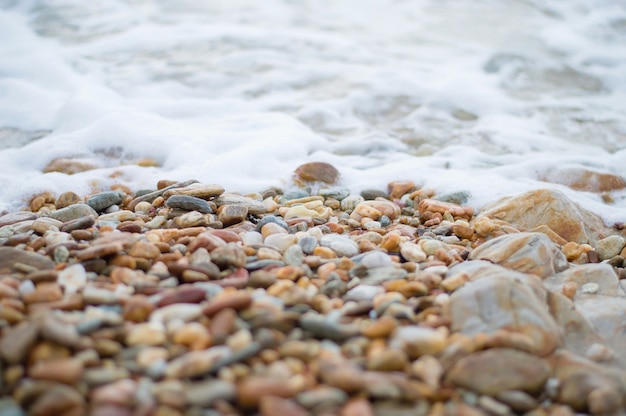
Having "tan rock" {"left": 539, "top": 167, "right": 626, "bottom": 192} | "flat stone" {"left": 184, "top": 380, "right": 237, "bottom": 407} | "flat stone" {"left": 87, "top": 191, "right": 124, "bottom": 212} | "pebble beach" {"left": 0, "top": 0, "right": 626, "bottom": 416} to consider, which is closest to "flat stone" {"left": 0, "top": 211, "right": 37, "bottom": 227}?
"pebble beach" {"left": 0, "top": 0, "right": 626, "bottom": 416}

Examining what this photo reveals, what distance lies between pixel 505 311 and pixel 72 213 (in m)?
2.16

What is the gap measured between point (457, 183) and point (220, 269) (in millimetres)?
2001

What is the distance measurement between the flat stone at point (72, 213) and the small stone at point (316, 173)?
137 centimetres

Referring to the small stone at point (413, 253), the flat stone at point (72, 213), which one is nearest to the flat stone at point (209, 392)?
the small stone at point (413, 253)

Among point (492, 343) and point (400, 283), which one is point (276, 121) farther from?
point (492, 343)

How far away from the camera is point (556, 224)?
283 centimetres

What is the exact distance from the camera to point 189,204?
261 cm

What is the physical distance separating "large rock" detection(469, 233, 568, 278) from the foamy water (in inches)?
38.1

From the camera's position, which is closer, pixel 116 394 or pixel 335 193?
pixel 116 394

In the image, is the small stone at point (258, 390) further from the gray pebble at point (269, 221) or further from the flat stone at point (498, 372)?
the gray pebble at point (269, 221)

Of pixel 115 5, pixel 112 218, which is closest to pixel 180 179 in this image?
pixel 112 218

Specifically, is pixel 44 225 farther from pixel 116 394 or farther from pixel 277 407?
pixel 277 407

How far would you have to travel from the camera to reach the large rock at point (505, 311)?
1.59 metres

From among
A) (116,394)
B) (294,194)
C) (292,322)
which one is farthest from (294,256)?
(294,194)
